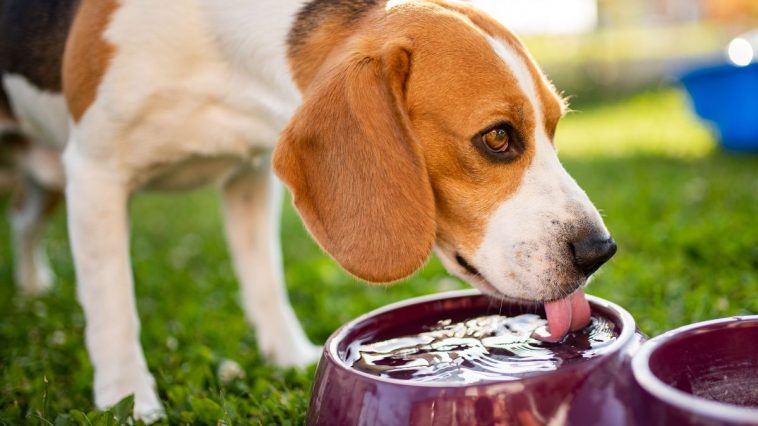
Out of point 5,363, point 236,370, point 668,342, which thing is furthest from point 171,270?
point 668,342

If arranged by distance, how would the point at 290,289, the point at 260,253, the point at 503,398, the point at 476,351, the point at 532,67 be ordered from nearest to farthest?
the point at 503,398 < the point at 476,351 < the point at 532,67 < the point at 260,253 < the point at 290,289

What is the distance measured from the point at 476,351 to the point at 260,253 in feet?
5.38

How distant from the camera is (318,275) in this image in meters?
4.70

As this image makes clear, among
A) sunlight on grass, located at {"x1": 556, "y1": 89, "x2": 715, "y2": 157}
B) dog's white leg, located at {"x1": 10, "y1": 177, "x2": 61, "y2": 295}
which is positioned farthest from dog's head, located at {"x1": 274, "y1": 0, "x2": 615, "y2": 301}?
sunlight on grass, located at {"x1": 556, "y1": 89, "x2": 715, "y2": 157}

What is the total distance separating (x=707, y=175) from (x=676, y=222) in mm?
1673

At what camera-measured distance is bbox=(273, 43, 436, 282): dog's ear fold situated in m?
2.32

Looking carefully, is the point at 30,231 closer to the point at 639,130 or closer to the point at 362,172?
the point at 362,172

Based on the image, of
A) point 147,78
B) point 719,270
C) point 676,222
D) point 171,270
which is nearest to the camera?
point 147,78

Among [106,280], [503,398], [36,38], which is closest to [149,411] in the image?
[106,280]

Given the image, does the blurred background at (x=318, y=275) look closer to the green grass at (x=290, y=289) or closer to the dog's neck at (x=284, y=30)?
the green grass at (x=290, y=289)

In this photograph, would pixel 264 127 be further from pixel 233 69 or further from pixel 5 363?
pixel 5 363

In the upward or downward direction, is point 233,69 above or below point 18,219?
above

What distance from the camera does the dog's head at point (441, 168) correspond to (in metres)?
2.33

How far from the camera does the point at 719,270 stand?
3.85 metres
